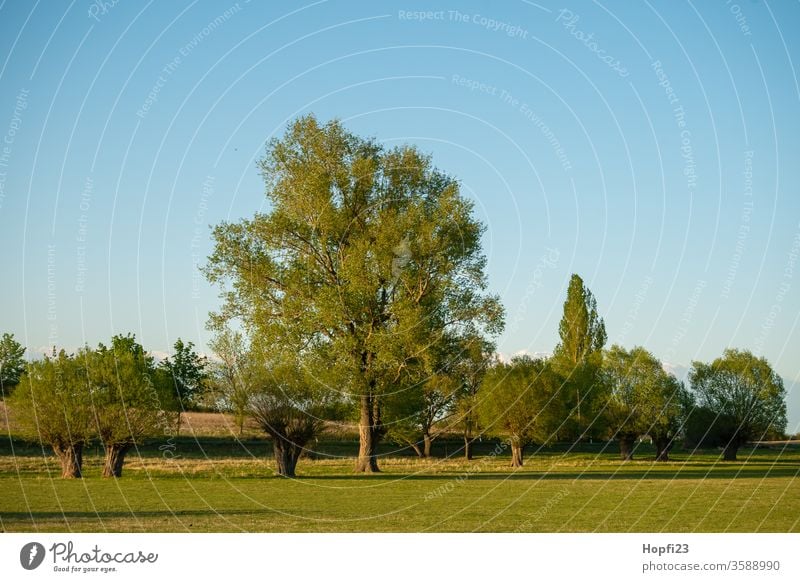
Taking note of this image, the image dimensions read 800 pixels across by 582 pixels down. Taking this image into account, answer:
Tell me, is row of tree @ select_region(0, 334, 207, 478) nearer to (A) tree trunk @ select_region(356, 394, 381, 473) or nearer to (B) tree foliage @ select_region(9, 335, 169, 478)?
(B) tree foliage @ select_region(9, 335, 169, 478)

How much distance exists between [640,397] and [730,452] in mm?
9051

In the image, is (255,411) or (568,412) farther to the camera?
(568,412)

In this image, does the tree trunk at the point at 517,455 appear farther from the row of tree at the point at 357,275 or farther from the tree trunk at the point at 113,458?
the tree trunk at the point at 113,458

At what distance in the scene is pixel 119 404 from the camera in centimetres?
4072

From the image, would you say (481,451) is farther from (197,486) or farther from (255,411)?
(197,486)

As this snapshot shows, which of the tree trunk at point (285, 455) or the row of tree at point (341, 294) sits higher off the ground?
the row of tree at point (341, 294)

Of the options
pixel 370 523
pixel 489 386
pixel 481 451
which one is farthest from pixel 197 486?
pixel 481 451

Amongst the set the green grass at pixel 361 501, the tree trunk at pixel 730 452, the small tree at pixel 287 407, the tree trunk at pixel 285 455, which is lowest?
the tree trunk at pixel 730 452

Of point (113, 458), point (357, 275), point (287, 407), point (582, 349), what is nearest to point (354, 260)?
point (357, 275)

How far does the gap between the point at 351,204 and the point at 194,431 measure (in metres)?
32.2

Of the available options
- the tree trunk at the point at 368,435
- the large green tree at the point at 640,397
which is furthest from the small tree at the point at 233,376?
the large green tree at the point at 640,397

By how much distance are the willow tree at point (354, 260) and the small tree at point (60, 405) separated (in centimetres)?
734

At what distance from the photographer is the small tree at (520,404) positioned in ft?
189

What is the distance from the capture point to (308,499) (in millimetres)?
28109
